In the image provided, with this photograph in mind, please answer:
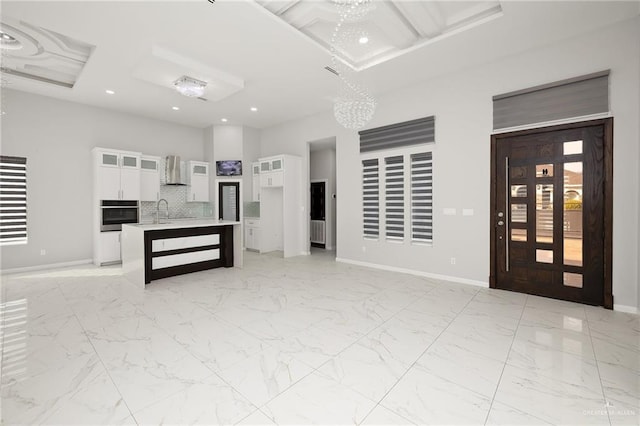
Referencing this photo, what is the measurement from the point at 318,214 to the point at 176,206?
3.92m

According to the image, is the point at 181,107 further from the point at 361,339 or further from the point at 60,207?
the point at 361,339

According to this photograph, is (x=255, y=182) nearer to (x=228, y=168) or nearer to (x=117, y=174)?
(x=228, y=168)

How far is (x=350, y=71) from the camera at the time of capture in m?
4.79

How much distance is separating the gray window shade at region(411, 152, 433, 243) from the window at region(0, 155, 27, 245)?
749 centimetres

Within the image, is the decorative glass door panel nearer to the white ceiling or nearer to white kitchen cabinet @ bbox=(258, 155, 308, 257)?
the white ceiling

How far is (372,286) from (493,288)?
6.01ft

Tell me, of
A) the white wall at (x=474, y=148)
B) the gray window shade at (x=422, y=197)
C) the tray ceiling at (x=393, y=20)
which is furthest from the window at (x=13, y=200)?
the gray window shade at (x=422, y=197)

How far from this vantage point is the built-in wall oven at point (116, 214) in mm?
6129

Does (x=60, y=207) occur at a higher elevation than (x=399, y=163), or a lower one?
lower

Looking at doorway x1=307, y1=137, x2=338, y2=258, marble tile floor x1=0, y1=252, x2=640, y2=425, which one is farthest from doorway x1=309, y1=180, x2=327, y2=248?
marble tile floor x1=0, y1=252, x2=640, y2=425

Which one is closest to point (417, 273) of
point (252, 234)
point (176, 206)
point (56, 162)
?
point (252, 234)

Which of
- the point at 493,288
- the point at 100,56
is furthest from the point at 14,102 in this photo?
the point at 493,288

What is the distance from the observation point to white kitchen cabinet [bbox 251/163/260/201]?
7836 mm

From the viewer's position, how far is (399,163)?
5.47 meters
